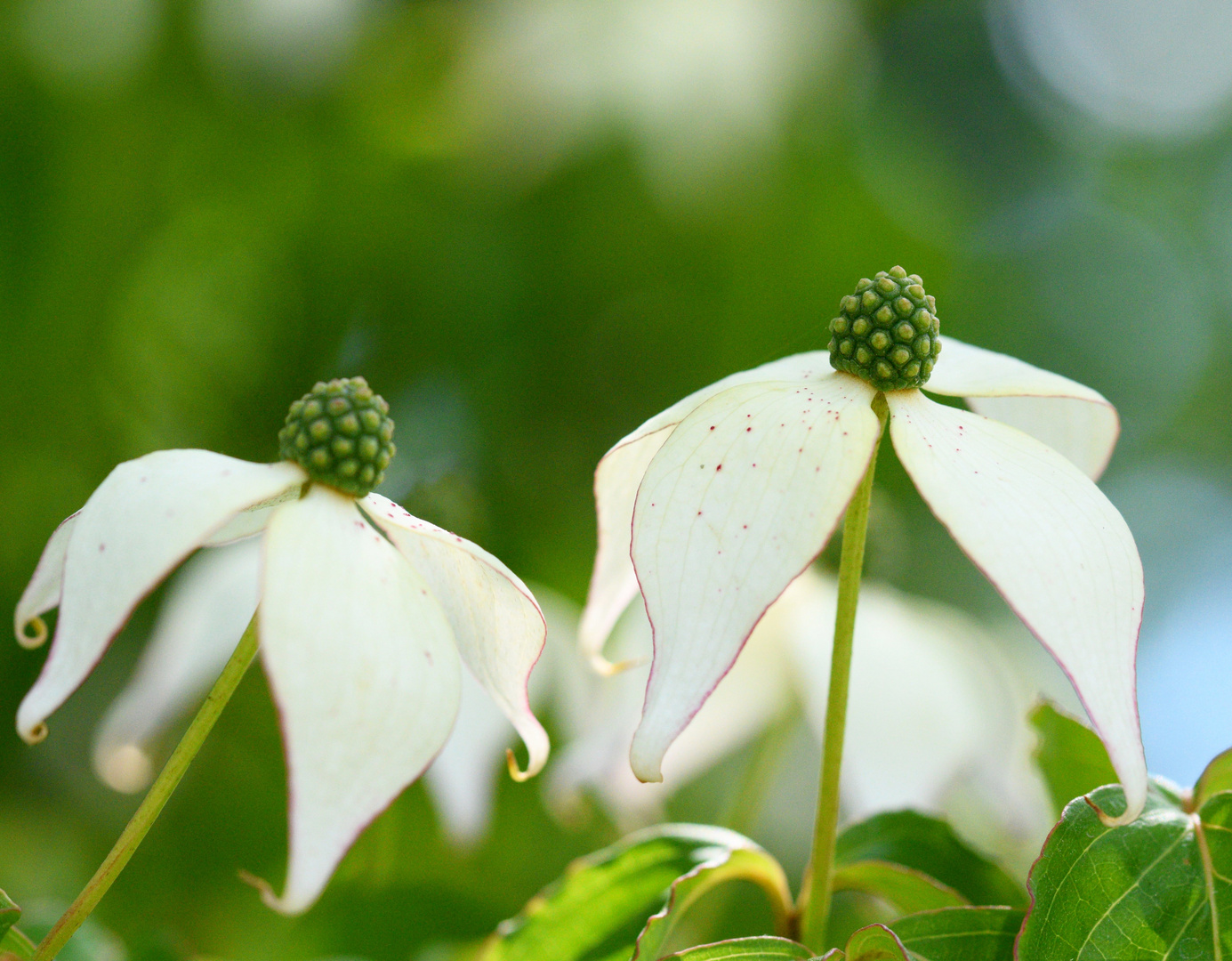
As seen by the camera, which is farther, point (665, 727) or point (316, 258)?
point (316, 258)

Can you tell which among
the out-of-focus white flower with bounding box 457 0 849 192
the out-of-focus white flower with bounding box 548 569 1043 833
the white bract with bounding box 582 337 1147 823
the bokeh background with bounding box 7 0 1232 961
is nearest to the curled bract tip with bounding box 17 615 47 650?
the white bract with bounding box 582 337 1147 823

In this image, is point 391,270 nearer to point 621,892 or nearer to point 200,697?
point 200,697

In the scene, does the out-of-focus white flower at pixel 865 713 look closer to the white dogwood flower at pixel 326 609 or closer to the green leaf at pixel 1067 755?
the green leaf at pixel 1067 755

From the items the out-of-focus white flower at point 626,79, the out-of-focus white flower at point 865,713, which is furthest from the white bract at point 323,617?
the out-of-focus white flower at point 626,79

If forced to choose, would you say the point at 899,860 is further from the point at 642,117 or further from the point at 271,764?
the point at 642,117

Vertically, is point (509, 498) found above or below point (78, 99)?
below

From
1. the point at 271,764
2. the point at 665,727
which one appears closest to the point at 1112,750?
the point at 665,727
